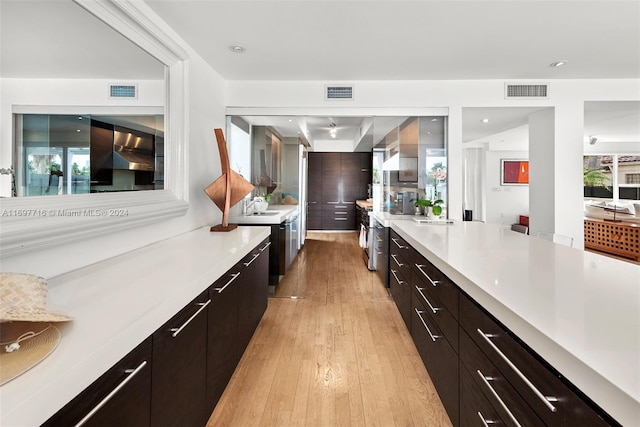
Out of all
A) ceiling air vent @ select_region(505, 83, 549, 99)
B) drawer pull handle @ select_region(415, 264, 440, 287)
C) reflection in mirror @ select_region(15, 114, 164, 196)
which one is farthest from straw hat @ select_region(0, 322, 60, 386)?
ceiling air vent @ select_region(505, 83, 549, 99)

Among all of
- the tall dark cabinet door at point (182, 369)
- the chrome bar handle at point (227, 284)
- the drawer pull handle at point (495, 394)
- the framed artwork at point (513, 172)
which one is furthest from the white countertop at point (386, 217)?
the framed artwork at point (513, 172)

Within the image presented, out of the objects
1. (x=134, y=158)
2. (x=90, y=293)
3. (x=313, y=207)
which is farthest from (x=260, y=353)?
(x=313, y=207)

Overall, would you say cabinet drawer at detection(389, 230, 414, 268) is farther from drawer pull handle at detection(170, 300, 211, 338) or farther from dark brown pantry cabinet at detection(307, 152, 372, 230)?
dark brown pantry cabinet at detection(307, 152, 372, 230)

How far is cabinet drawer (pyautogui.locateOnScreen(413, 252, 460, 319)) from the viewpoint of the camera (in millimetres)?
1406

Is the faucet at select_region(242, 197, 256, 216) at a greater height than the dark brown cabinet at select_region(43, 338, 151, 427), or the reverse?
the faucet at select_region(242, 197, 256, 216)

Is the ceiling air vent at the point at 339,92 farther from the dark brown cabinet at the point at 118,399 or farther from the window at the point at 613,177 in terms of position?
the window at the point at 613,177

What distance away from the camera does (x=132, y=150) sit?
179 centimetres

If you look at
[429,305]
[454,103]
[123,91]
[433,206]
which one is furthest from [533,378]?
[454,103]

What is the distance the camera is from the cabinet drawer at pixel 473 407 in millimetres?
1028

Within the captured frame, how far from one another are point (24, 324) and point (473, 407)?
58.3 inches

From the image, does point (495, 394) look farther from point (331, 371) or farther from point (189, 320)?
point (331, 371)

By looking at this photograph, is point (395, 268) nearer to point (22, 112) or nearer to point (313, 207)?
point (22, 112)

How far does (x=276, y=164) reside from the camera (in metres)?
3.66

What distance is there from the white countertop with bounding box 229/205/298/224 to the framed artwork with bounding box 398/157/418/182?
5.05 ft
